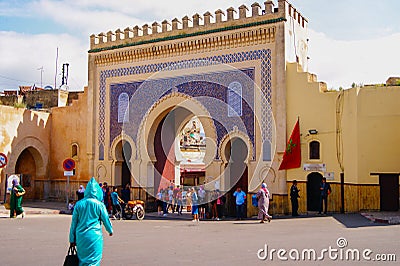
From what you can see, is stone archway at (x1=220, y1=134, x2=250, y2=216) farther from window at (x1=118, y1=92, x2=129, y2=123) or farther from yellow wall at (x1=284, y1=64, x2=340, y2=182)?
window at (x1=118, y1=92, x2=129, y2=123)

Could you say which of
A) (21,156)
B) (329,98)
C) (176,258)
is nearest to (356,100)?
(329,98)

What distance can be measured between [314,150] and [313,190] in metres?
1.28

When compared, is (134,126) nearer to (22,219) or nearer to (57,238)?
(22,219)

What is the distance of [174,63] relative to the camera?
18.3 meters

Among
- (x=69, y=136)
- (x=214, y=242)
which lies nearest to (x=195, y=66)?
(x=69, y=136)

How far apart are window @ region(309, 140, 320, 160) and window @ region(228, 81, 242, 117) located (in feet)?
8.79

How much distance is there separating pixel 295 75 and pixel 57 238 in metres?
9.19

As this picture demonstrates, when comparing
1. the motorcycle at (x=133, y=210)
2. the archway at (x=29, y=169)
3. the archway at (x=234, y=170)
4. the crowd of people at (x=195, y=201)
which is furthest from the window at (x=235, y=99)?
the archway at (x=29, y=169)

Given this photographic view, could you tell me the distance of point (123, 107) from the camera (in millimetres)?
19562

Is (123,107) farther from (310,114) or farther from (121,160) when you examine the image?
(310,114)

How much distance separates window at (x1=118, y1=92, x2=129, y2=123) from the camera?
19.4 m

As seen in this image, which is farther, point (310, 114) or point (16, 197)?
point (310, 114)

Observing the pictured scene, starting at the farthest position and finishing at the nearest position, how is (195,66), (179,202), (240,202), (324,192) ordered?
(179,202), (195,66), (240,202), (324,192)

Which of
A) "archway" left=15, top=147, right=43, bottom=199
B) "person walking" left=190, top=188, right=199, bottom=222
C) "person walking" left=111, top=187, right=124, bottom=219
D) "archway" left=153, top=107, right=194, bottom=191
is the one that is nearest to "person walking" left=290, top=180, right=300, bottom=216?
"person walking" left=190, top=188, right=199, bottom=222
